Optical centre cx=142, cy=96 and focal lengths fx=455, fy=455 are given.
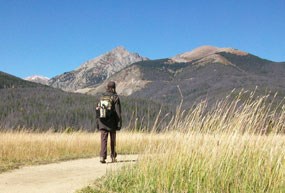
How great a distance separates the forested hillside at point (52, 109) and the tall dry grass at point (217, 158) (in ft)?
272

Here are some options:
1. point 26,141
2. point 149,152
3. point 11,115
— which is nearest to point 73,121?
point 11,115

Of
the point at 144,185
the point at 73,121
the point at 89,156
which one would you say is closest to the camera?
the point at 144,185

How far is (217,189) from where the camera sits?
22.2ft

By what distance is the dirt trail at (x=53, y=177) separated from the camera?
8.06m

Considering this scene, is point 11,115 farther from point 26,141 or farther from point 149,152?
point 149,152

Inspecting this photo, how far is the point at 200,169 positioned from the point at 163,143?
139 cm

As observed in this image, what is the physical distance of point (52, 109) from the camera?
367ft

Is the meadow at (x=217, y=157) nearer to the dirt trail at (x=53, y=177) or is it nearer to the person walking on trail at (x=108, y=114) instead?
the dirt trail at (x=53, y=177)

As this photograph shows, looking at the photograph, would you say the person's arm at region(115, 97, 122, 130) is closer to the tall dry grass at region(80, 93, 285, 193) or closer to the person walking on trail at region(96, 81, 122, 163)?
the person walking on trail at region(96, 81, 122, 163)

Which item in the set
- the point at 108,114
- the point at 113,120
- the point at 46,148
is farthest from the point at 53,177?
the point at 46,148

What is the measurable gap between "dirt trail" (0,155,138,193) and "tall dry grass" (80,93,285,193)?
690 mm

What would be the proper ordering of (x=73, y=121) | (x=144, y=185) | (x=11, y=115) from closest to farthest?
(x=144, y=185), (x=11, y=115), (x=73, y=121)

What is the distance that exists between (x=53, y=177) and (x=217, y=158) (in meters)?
3.87

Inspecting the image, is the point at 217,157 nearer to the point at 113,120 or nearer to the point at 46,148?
the point at 113,120
